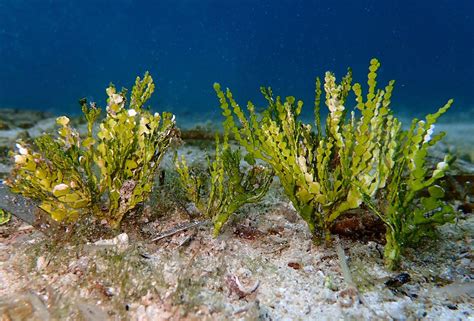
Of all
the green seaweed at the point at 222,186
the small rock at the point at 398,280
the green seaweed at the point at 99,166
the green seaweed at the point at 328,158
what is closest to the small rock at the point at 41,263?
the green seaweed at the point at 99,166

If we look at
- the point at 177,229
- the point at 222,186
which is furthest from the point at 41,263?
the point at 222,186

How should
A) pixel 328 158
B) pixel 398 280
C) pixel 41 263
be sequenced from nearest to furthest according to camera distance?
pixel 398 280
pixel 41 263
pixel 328 158

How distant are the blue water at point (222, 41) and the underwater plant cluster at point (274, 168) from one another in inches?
2250

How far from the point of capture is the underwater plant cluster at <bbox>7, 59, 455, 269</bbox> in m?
2.52

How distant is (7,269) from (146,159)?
1.30 metres

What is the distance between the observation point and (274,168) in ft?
9.36

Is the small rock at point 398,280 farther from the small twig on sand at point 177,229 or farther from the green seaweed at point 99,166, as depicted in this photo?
the green seaweed at point 99,166

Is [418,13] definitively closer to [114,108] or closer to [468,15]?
[468,15]

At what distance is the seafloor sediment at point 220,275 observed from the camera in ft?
7.09

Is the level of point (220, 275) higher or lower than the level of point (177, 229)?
lower

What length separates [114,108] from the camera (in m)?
2.94

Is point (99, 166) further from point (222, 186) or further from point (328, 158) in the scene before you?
point (328, 158)

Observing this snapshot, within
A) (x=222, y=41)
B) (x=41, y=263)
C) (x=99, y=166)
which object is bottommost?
(x=41, y=263)

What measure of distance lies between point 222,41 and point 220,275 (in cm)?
9862
